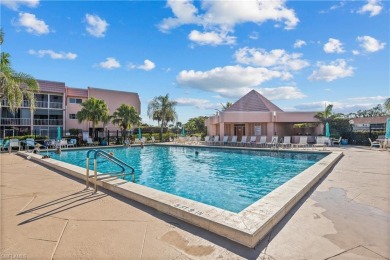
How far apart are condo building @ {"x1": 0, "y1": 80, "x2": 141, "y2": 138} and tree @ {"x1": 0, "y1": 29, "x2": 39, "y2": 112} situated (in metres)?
12.7

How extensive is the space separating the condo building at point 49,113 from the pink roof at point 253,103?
16905 millimetres

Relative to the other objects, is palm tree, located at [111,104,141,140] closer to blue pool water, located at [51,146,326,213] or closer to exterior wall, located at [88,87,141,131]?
exterior wall, located at [88,87,141,131]

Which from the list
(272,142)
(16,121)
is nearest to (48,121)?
(16,121)

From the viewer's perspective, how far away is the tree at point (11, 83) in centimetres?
1089

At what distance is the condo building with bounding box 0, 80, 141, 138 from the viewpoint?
28.6 m

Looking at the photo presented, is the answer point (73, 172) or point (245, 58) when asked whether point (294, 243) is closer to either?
point (73, 172)

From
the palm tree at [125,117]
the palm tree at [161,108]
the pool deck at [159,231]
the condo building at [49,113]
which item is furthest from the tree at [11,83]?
the palm tree at [161,108]

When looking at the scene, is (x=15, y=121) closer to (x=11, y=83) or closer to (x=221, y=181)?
(x=11, y=83)

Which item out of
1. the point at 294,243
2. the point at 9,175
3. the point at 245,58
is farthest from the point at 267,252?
the point at 245,58

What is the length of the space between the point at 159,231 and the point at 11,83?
11.9 metres

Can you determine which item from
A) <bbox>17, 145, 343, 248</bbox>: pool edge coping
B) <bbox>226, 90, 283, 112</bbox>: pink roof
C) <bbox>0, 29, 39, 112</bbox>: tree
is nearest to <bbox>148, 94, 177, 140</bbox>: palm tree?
<bbox>226, 90, 283, 112</bbox>: pink roof

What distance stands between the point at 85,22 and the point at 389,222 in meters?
13.7

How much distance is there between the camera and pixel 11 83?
11.1m

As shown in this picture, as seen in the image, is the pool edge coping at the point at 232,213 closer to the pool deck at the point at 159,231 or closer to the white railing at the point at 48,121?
the pool deck at the point at 159,231
